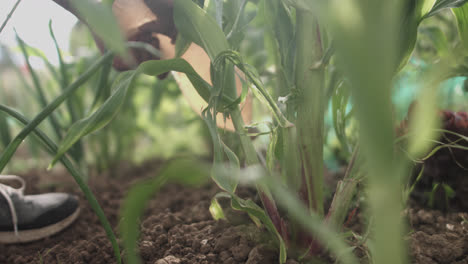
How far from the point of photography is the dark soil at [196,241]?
19.8 inches

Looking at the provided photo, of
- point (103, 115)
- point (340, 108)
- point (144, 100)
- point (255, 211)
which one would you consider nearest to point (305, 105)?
point (340, 108)

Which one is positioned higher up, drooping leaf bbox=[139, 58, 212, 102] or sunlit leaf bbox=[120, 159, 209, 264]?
drooping leaf bbox=[139, 58, 212, 102]

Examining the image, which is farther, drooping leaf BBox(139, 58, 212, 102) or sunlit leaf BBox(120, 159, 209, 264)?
drooping leaf BBox(139, 58, 212, 102)

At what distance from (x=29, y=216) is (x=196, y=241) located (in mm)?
397

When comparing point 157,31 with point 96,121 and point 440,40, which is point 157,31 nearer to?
point 96,121

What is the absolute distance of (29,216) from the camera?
0.70 m

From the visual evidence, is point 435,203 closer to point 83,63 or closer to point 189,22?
→ point 189,22

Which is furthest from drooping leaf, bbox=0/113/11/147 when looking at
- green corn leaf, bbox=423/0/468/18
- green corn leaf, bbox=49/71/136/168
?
green corn leaf, bbox=423/0/468/18

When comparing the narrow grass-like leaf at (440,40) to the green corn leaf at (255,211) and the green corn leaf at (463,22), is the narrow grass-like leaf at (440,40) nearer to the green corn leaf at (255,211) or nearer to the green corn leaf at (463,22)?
the green corn leaf at (463,22)

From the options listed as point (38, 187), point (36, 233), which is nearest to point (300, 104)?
point (36, 233)

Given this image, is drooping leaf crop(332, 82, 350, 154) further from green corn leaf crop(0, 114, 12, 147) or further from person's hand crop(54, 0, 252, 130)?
green corn leaf crop(0, 114, 12, 147)

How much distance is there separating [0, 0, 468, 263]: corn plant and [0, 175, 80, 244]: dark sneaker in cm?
29

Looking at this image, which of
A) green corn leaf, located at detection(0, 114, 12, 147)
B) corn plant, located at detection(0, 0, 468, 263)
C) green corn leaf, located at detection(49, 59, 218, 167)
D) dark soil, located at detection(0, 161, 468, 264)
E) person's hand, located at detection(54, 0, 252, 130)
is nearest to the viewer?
corn plant, located at detection(0, 0, 468, 263)

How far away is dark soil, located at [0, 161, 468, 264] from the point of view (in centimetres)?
50
